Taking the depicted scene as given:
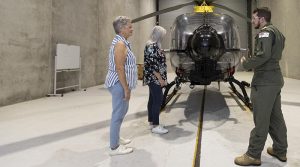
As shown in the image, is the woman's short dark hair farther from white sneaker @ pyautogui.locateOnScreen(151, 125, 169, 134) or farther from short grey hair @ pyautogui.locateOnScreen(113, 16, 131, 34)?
white sneaker @ pyautogui.locateOnScreen(151, 125, 169, 134)

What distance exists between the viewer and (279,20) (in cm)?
1237

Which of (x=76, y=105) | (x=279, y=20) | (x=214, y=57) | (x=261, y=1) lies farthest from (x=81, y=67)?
(x=261, y=1)

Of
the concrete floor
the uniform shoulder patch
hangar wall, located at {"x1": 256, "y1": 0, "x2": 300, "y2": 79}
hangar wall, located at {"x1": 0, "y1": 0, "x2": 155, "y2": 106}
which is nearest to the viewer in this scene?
the uniform shoulder patch

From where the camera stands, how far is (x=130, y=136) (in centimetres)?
317

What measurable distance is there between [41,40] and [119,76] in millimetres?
4363

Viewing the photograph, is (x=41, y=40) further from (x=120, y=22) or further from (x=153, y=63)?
(x=120, y=22)

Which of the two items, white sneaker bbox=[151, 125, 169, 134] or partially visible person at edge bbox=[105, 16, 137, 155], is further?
white sneaker bbox=[151, 125, 169, 134]

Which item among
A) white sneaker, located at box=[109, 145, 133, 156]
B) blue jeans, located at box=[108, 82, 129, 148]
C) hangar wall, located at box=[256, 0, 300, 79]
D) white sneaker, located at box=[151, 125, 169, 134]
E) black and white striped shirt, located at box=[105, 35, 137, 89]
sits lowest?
white sneaker, located at box=[109, 145, 133, 156]

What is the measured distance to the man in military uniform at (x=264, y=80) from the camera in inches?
86.6

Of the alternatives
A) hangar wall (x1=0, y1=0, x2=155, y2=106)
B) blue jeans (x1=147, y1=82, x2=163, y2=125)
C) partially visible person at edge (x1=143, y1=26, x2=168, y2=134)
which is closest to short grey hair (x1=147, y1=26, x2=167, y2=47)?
partially visible person at edge (x1=143, y1=26, x2=168, y2=134)

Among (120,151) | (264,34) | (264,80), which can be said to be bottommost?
(120,151)

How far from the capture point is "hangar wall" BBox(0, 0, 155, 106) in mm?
5117

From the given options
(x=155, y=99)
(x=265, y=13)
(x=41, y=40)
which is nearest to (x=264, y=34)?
(x=265, y=13)

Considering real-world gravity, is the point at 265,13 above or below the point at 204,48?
above
